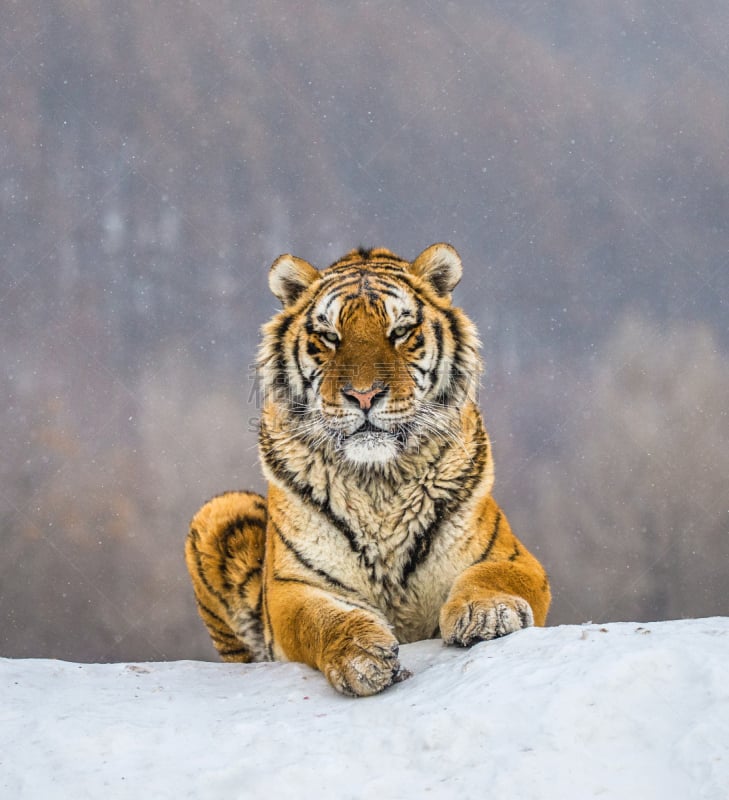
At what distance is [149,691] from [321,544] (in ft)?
3.77

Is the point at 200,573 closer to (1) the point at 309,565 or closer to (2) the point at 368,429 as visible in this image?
(1) the point at 309,565

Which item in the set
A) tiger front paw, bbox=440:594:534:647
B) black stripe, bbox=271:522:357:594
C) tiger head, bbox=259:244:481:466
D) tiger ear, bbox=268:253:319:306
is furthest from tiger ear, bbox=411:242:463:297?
tiger front paw, bbox=440:594:534:647

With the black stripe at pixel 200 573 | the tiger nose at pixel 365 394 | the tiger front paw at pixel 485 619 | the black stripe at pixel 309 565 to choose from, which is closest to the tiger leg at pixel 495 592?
the tiger front paw at pixel 485 619

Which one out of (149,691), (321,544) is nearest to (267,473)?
(321,544)

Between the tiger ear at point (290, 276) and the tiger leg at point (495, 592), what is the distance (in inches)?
67.0

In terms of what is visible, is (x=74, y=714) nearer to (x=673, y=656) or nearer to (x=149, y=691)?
(x=149, y=691)

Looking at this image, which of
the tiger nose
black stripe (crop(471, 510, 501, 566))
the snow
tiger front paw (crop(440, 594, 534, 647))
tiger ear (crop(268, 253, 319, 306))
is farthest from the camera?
tiger ear (crop(268, 253, 319, 306))

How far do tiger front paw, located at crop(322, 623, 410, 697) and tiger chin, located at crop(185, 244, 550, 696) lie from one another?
0.86ft

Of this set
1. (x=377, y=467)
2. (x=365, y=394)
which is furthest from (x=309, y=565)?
(x=365, y=394)

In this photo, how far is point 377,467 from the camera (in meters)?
4.62

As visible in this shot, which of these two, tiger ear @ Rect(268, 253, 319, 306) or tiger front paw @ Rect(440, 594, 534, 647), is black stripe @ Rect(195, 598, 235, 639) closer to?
tiger ear @ Rect(268, 253, 319, 306)

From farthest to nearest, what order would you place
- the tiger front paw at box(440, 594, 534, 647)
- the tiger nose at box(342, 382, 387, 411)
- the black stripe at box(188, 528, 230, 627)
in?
the black stripe at box(188, 528, 230, 627)
the tiger nose at box(342, 382, 387, 411)
the tiger front paw at box(440, 594, 534, 647)

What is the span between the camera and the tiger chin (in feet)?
14.6

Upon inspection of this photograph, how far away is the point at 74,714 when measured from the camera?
3.30m
